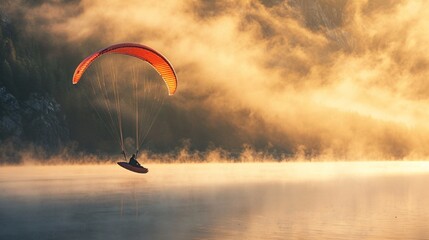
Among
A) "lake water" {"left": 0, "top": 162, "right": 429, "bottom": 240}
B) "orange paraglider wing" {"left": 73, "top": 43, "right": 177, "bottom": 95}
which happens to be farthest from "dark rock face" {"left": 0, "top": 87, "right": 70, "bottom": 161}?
"orange paraglider wing" {"left": 73, "top": 43, "right": 177, "bottom": 95}

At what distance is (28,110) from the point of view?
194 m

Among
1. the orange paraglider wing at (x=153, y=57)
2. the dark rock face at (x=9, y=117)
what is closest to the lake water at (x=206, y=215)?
the orange paraglider wing at (x=153, y=57)

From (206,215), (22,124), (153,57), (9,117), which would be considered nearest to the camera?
(206,215)

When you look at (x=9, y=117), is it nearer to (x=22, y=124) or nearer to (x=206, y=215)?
(x=22, y=124)

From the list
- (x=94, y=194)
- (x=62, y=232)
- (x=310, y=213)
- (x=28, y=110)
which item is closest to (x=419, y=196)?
(x=310, y=213)

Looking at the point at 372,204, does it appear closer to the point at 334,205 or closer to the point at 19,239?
the point at 334,205

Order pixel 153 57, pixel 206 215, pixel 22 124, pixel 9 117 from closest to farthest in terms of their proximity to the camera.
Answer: pixel 206 215, pixel 153 57, pixel 9 117, pixel 22 124

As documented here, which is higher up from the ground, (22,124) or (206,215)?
(22,124)

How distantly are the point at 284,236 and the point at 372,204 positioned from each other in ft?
74.3

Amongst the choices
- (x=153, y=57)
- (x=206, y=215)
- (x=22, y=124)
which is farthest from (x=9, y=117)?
(x=206, y=215)

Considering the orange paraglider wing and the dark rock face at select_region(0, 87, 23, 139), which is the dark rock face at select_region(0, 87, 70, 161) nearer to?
the dark rock face at select_region(0, 87, 23, 139)

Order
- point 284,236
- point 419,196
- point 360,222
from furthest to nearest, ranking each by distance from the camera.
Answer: point 419,196
point 360,222
point 284,236

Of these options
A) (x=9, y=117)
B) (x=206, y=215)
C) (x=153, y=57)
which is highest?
(x=9, y=117)

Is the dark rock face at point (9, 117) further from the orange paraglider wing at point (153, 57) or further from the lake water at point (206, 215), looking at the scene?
the orange paraglider wing at point (153, 57)
